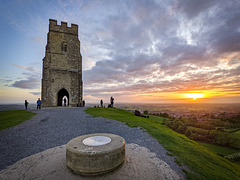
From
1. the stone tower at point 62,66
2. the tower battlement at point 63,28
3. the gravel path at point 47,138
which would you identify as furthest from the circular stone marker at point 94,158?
the tower battlement at point 63,28

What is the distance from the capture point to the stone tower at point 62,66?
23406 mm

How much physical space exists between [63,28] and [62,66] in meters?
8.62

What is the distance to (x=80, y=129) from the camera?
9961 millimetres

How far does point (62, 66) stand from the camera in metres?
25.0

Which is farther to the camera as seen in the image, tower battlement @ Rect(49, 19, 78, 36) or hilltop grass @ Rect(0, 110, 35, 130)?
tower battlement @ Rect(49, 19, 78, 36)

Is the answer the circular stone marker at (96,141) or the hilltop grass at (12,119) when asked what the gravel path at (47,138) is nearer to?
the hilltop grass at (12,119)

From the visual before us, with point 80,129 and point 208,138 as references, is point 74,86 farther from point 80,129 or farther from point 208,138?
point 208,138

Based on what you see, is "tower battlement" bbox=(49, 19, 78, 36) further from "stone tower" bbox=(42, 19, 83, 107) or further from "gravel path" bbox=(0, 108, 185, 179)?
"gravel path" bbox=(0, 108, 185, 179)

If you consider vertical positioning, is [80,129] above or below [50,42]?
below

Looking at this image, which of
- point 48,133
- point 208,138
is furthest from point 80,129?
point 208,138

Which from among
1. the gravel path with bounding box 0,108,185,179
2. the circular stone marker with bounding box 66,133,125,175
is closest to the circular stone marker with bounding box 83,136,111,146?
the circular stone marker with bounding box 66,133,125,175

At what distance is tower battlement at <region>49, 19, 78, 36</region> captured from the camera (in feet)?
80.5

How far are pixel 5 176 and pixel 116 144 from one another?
4.62m

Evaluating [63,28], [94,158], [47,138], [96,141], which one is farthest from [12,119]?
[63,28]
